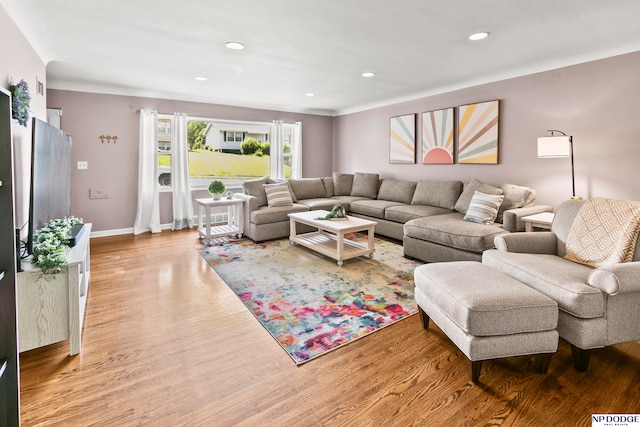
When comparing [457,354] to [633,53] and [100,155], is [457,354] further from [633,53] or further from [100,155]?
[100,155]

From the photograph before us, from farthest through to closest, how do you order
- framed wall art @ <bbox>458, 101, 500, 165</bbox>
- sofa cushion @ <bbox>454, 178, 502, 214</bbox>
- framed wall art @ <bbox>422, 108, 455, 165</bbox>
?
framed wall art @ <bbox>422, 108, 455, 165</bbox> < framed wall art @ <bbox>458, 101, 500, 165</bbox> < sofa cushion @ <bbox>454, 178, 502, 214</bbox>

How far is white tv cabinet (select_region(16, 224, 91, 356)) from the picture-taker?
198 cm

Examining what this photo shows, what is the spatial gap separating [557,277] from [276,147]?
5.54 meters

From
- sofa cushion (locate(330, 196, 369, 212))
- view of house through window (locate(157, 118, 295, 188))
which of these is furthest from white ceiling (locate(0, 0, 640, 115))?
sofa cushion (locate(330, 196, 369, 212))

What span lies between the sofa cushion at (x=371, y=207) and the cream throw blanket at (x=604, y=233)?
2735mm

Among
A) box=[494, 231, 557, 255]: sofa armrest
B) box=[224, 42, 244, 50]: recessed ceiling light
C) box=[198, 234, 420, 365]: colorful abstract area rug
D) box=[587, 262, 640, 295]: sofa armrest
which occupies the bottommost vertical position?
box=[198, 234, 420, 365]: colorful abstract area rug

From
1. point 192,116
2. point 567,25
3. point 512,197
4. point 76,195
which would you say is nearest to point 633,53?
point 567,25

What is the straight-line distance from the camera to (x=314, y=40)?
3092 millimetres

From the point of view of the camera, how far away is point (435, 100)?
17.1 ft

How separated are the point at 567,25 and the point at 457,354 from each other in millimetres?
2792

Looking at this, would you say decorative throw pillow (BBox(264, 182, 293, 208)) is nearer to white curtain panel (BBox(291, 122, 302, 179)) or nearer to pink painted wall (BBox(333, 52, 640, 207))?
white curtain panel (BBox(291, 122, 302, 179))

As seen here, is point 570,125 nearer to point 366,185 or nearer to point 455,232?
point 455,232

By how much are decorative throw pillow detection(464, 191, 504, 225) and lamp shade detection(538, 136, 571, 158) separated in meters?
0.67

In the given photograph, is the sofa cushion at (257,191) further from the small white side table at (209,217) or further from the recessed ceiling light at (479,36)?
the recessed ceiling light at (479,36)
